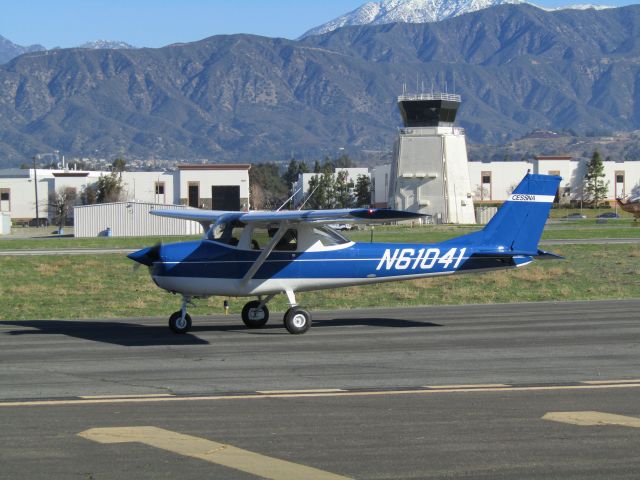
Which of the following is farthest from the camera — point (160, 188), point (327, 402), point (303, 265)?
point (160, 188)

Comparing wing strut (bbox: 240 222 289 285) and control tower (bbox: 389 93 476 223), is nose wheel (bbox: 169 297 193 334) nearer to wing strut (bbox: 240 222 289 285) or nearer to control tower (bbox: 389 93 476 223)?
wing strut (bbox: 240 222 289 285)

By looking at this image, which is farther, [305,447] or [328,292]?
[328,292]

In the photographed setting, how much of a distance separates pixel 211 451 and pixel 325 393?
298cm

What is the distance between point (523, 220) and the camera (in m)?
19.1

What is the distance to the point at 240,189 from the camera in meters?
108

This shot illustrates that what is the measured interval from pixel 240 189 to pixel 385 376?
312 feet

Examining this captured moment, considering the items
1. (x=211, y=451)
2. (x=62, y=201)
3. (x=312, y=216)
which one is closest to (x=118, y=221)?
(x=62, y=201)

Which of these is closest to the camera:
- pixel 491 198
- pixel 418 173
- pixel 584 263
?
pixel 584 263

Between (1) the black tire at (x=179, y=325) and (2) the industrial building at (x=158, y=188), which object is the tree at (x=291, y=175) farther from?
(1) the black tire at (x=179, y=325)

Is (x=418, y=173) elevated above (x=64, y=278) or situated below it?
above

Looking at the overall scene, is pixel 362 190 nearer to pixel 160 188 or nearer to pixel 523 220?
pixel 160 188

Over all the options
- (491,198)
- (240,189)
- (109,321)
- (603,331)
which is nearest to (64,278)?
(109,321)

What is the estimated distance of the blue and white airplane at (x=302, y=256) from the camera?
1792 cm

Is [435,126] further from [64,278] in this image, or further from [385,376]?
[385,376]
